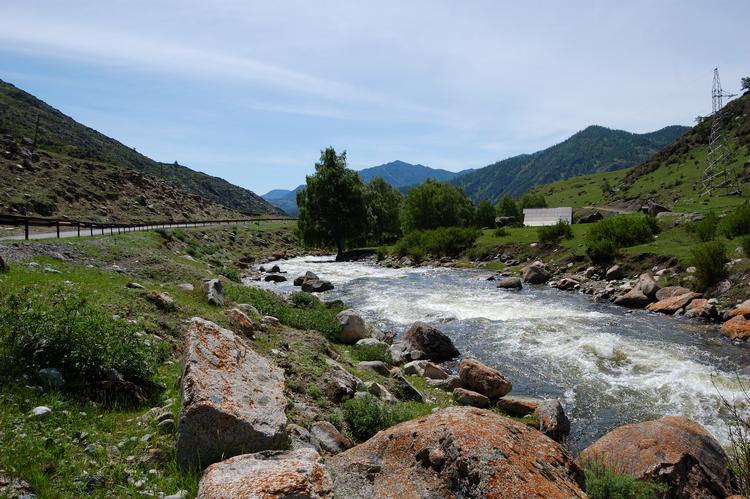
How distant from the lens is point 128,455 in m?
5.61

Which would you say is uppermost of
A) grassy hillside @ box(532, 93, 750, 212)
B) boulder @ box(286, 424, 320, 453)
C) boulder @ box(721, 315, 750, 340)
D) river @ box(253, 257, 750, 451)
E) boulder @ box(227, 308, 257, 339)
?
grassy hillside @ box(532, 93, 750, 212)

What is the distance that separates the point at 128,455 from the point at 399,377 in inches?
354

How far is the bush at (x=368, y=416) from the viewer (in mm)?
8695

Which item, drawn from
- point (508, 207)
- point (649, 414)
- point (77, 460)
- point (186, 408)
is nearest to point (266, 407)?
point (186, 408)

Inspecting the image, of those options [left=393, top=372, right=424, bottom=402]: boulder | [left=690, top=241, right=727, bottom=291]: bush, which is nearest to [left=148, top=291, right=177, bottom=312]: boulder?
[left=393, top=372, right=424, bottom=402]: boulder

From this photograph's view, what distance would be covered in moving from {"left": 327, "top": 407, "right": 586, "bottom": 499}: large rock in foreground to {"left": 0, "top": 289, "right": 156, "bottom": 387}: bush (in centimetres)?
413

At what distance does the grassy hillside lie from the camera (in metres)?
69.7

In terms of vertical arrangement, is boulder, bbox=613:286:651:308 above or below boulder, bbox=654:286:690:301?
below

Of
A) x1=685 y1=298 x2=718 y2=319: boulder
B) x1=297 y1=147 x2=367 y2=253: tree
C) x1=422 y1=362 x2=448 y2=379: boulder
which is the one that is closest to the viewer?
x1=422 y1=362 x2=448 y2=379: boulder

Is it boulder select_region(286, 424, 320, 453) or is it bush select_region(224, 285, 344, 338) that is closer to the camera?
boulder select_region(286, 424, 320, 453)

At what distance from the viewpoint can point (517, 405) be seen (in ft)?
41.4

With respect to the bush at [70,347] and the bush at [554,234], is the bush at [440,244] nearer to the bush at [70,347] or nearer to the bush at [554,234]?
the bush at [554,234]

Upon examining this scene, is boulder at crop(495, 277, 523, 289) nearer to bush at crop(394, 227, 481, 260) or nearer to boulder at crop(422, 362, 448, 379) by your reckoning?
bush at crop(394, 227, 481, 260)

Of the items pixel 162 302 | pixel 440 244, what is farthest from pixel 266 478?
pixel 440 244
